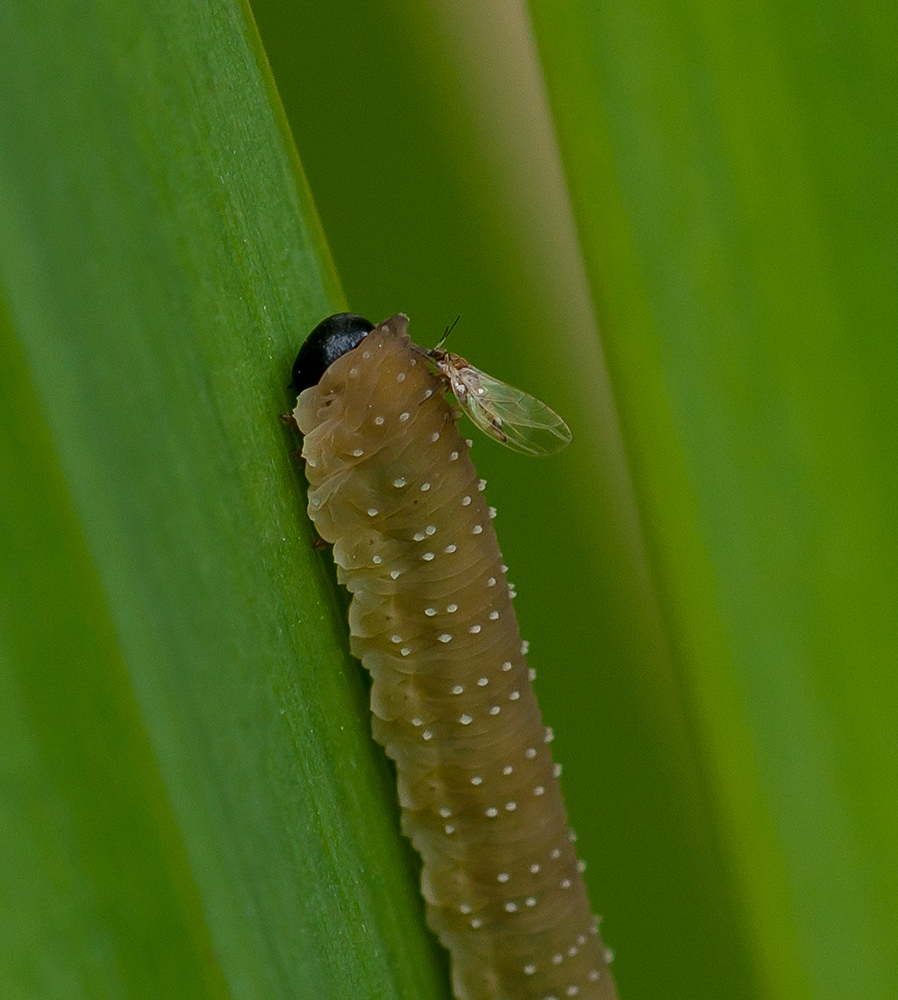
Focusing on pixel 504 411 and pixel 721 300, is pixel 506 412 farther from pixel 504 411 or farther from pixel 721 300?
pixel 721 300

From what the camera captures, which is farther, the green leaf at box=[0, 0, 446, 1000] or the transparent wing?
the transparent wing

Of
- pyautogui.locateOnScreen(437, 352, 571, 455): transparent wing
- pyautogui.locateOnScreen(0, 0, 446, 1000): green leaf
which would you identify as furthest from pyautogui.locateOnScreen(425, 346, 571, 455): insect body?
pyautogui.locateOnScreen(0, 0, 446, 1000): green leaf

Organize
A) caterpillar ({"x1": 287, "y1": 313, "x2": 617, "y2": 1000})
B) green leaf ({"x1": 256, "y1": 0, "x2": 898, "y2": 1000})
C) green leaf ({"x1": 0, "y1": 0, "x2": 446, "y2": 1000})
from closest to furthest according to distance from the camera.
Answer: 1. green leaf ({"x1": 0, "y1": 0, "x2": 446, "y2": 1000})
2. green leaf ({"x1": 256, "y1": 0, "x2": 898, "y2": 1000})
3. caterpillar ({"x1": 287, "y1": 313, "x2": 617, "y2": 1000})

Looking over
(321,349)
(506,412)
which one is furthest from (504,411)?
(321,349)

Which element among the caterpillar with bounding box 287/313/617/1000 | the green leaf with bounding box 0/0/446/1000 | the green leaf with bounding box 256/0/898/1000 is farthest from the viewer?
the caterpillar with bounding box 287/313/617/1000

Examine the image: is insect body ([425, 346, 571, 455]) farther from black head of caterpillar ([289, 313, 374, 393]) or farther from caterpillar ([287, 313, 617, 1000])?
black head of caterpillar ([289, 313, 374, 393])

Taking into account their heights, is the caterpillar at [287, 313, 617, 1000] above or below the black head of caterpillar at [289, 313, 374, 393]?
below
